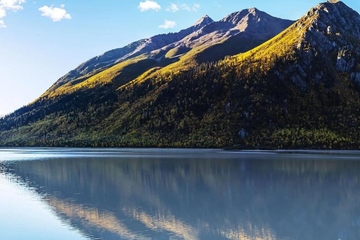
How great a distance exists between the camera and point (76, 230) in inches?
1105

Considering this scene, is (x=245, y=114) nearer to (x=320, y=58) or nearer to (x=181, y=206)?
(x=320, y=58)

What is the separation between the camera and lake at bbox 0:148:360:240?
1089 inches

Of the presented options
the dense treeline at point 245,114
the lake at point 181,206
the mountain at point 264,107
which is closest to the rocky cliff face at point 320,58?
the mountain at point 264,107

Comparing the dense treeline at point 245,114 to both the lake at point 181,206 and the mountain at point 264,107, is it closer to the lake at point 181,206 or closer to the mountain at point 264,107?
the mountain at point 264,107

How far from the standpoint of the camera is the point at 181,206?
37094 mm

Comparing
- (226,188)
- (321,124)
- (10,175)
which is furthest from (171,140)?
(226,188)

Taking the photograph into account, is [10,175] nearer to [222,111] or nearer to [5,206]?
[5,206]

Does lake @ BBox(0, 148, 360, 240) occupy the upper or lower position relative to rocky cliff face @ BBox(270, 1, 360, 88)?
lower

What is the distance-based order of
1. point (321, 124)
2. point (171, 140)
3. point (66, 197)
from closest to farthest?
point (66, 197)
point (321, 124)
point (171, 140)

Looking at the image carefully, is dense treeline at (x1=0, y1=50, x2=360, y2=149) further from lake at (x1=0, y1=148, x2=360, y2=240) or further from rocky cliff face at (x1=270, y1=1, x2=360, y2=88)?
lake at (x1=0, y1=148, x2=360, y2=240)

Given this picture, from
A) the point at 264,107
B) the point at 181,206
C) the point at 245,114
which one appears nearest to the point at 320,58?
the point at 264,107

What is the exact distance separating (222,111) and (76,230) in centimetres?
13988

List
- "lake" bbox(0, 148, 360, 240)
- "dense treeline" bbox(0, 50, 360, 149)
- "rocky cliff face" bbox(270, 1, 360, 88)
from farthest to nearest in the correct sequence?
"rocky cliff face" bbox(270, 1, 360, 88) < "dense treeline" bbox(0, 50, 360, 149) < "lake" bbox(0, 148, 360, 240)

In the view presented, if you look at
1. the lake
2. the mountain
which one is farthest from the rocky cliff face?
the lake
